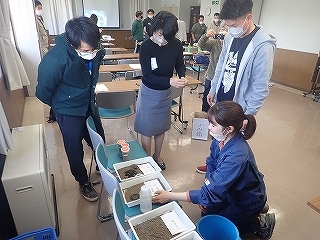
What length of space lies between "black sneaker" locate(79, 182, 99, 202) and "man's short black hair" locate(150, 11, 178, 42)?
139 cm

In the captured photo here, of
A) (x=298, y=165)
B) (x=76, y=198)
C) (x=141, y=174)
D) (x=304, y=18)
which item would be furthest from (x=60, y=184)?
(x=304, y=18)

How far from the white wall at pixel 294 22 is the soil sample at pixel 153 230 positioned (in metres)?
5.45

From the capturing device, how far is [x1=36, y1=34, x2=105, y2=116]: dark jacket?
1.42m

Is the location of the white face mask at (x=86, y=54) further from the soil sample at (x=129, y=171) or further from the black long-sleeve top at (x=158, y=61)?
the soil sample at (x=129, y=171)

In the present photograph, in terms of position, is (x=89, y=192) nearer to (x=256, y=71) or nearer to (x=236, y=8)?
(x=256, y=71)

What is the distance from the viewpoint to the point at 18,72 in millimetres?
2588

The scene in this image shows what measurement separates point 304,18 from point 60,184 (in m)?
5.71

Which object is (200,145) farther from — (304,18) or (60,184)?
(304,18)

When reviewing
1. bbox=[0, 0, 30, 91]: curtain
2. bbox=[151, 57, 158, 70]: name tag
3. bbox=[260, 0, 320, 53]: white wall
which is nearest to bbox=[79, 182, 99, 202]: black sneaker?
bbox=[151, 57, 158, 70]: name tag

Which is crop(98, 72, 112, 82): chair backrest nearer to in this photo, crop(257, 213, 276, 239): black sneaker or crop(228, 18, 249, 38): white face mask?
crop(228, 18, 249, 38): white face mask

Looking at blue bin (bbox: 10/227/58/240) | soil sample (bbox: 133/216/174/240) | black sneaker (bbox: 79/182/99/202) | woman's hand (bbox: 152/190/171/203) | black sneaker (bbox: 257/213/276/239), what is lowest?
black sneaker (bbox: 79/182/99/202)

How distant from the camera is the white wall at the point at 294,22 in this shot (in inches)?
191

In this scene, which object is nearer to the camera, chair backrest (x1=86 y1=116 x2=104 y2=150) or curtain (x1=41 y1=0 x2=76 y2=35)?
chair backrest (x1=86 y1=116 x2=104 y2=150)

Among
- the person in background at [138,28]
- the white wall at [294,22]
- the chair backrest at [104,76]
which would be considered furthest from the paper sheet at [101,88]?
the white wall at [294,22]
